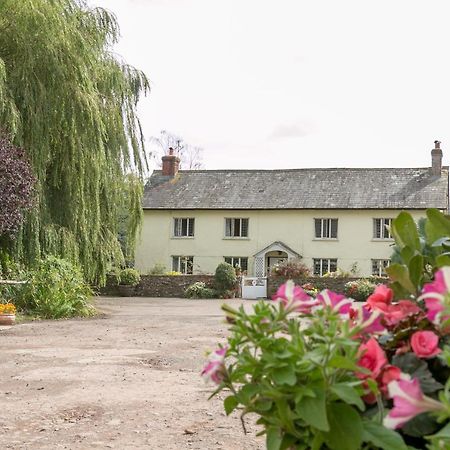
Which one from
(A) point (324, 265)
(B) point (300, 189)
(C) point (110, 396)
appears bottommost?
(C) point (110, 396)

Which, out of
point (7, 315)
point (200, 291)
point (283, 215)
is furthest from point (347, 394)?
point (283, 215)

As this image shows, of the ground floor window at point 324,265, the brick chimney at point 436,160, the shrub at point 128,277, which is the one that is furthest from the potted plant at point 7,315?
the brick chimney at point 436,160

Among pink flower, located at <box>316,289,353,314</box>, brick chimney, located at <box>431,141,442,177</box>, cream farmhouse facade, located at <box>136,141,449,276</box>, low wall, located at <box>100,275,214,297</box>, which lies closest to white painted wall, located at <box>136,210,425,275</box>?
cream farmhouse facade, located at <box>136,141,449,276</box>

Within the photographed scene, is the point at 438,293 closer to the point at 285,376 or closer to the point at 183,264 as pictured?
the point at 285,376

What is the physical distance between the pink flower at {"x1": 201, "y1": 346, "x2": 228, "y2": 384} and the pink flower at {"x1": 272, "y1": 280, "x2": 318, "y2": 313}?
19cm

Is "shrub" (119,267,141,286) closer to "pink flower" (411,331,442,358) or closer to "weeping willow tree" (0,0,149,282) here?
"weeping willow tree" (0,0,149,282)

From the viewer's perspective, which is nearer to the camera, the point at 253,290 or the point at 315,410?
the point at 315,410

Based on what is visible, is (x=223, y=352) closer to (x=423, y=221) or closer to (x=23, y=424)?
(x=423, y=221)

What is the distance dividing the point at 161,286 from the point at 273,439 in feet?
102

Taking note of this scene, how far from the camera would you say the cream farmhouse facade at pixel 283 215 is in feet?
116

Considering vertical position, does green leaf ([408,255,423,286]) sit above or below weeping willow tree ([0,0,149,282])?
below

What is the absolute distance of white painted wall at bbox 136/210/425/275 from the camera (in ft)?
116

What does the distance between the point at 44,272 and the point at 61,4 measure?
703cm

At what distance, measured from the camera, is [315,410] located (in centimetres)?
132
